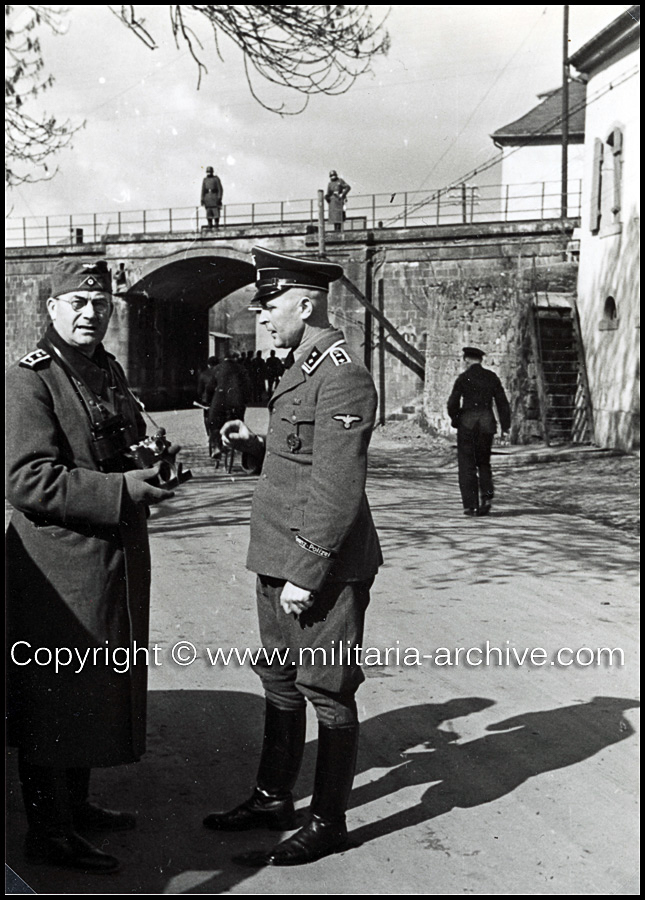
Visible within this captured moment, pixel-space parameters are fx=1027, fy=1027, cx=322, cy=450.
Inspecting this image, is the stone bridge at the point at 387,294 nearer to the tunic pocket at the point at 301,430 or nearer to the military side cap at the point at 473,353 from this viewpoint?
the military side cap at the point at 473,353

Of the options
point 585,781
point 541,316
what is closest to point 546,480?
point 541,316

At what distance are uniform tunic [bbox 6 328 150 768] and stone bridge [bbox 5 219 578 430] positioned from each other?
11.9m

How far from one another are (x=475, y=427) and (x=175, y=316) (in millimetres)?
7755

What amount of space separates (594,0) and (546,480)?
435 inches

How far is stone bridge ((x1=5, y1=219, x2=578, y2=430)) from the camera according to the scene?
18391 millimetres

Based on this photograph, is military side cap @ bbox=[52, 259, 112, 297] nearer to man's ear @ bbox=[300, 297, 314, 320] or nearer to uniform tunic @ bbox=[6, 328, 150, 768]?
uniform tunic @ bbox=[6, 328, 150, 768]

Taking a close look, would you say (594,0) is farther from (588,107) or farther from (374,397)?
(588,107)

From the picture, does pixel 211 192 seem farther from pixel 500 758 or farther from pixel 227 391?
pixel 227 391

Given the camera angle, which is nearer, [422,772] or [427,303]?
[422,772]

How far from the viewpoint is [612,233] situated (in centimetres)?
1903

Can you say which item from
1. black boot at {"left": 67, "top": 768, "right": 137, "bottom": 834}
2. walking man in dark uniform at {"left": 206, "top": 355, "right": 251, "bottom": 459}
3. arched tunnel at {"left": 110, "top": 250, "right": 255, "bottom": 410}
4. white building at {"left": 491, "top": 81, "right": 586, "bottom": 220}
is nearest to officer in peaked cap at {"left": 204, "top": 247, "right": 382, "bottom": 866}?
black boot at {"left": 67, "top": 768, "right": 137, "bottom": 834}

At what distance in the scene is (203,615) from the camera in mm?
6398

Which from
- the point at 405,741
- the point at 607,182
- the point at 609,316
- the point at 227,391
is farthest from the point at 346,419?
the point at 607,182

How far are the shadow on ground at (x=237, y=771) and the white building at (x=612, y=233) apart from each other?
1308cm
